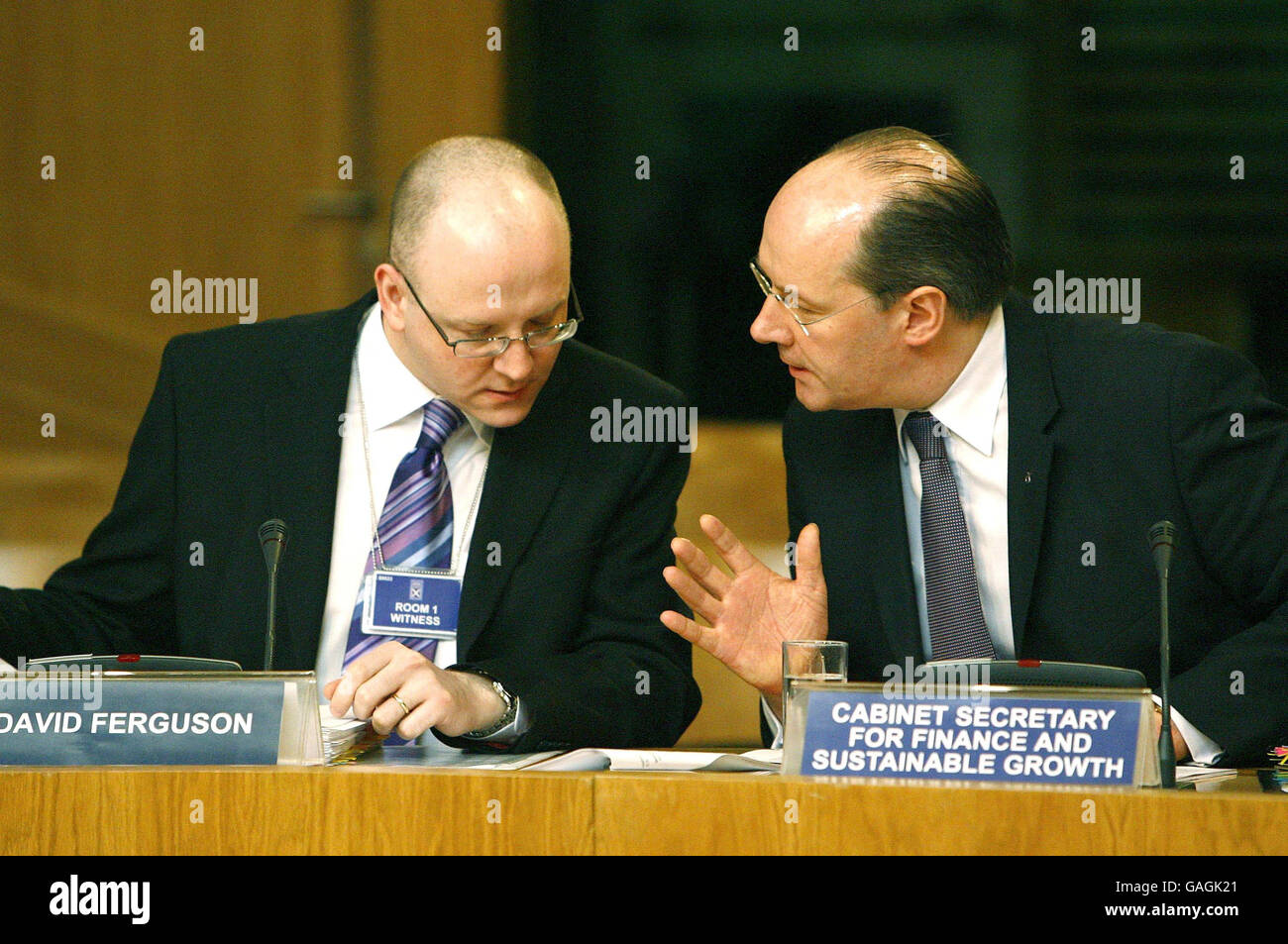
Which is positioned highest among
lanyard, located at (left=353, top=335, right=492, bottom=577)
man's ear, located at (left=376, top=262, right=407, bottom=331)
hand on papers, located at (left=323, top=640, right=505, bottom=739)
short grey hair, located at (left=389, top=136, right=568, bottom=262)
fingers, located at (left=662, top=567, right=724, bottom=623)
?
short grey hair, located at (left=389, top=136, right=568, bottom=262)

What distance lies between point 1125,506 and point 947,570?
0.98ft

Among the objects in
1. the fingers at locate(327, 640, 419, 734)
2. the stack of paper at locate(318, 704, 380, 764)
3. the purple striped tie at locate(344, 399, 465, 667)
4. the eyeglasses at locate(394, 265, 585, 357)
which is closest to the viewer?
the stack of paper at locate(318, 704, 380, 764)

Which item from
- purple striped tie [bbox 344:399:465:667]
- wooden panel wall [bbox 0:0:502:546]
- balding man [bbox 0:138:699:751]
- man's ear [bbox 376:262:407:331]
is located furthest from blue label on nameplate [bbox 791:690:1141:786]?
wooden panel wall [bbox 0:0:502:546]

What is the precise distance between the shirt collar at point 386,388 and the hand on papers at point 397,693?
59 centimetres

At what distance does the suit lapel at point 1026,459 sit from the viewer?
2.30 metres

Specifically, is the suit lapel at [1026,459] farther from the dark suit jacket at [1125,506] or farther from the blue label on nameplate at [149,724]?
the blue label on nameplate at [149,724]

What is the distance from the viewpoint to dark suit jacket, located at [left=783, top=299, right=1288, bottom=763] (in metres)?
2.30

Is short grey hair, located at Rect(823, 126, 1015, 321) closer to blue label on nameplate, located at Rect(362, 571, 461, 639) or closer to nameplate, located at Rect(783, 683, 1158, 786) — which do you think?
blue label on nameplate, located at Rect(362, 571, 461, 639)

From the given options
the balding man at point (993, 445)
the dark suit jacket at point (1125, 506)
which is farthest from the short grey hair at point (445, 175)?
the dark suit jacket at point (1125, 506)

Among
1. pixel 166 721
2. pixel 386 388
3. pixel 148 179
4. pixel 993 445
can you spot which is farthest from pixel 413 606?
pixel 148 179

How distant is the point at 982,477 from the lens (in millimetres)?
2377

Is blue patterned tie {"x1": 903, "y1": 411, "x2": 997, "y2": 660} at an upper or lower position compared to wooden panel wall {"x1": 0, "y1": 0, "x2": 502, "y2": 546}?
lower

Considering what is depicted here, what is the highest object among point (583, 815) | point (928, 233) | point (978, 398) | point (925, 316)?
point (928, 233)

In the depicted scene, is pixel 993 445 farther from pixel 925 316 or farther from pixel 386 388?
pixel 386 388
